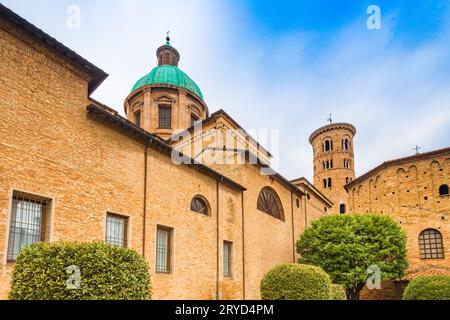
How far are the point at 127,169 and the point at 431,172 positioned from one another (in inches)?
874

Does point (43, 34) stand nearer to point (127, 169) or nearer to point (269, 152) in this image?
point (127, 169)

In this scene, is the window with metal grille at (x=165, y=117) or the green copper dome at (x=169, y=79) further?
the green copper dome at (x=169, y=79)

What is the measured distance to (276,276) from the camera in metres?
14.4

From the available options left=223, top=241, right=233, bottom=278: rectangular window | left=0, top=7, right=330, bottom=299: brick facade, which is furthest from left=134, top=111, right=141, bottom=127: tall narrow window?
left=223, top=241, right=233, bottom=278: rectangular window

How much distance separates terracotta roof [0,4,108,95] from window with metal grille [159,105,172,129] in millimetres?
15708

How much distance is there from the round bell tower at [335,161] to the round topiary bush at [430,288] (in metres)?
32.3

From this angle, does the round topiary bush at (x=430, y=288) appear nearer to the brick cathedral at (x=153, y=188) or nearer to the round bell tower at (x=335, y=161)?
the brick cathedral at (x=153, y=188)

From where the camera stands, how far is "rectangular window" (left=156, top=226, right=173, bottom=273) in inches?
517

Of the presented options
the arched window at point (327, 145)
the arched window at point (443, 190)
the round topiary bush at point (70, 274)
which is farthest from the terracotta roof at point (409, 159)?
the round topiary bush at point (70, 274)

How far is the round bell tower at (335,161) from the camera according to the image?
50688mm

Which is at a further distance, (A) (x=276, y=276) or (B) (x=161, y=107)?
(B) (x=161, y=107)

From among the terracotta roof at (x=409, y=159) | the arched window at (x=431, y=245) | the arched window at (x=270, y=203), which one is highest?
the terracotta roof at (x=409, y=159)

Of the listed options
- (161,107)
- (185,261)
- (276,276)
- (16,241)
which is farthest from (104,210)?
(161,107)

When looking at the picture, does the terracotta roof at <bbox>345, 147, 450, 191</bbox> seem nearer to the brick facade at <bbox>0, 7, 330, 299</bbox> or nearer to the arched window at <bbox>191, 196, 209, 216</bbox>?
the brick facade at <bbox>0, 7, 330, 299</bbox>
